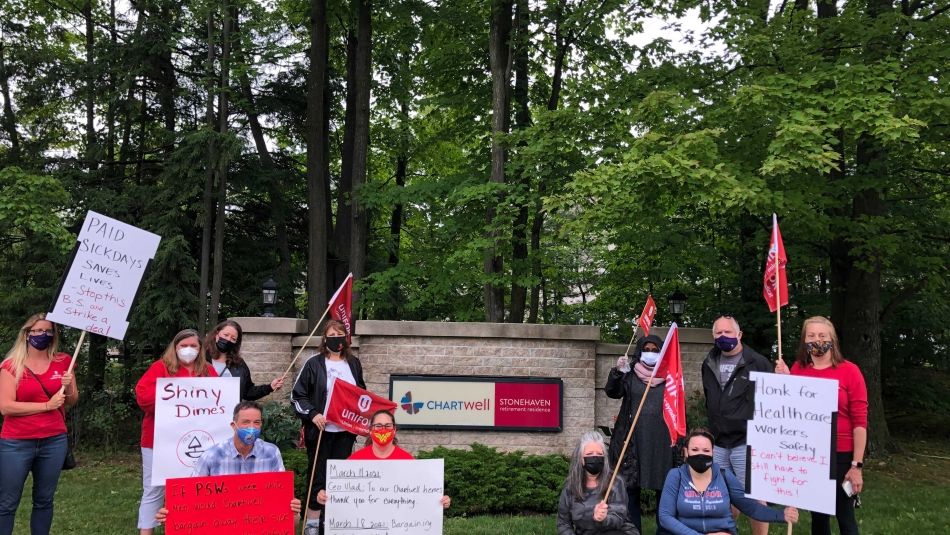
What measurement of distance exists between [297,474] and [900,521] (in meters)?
6.47

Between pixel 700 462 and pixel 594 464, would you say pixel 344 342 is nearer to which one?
pixel 594 464

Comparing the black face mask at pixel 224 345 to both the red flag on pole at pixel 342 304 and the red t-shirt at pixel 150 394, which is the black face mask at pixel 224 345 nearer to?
the red t-shirt at pixel 150 394

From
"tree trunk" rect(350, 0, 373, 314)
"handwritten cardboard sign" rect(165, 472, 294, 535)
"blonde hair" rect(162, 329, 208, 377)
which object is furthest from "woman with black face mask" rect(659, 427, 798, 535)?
"tree trunk" rect(350, 0, 373, 314)

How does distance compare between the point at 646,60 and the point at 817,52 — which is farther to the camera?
the point at 646,60

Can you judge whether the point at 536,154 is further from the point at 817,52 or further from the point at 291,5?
the point at 291,5

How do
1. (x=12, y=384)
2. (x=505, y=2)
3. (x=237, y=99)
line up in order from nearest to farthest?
(x=12, y=384) → (x=505, y=2) → (x=237, y=99)

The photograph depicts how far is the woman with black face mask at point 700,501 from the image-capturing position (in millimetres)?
4402

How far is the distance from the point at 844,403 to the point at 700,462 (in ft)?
3.66

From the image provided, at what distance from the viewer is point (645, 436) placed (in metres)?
5.52

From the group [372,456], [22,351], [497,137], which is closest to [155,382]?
[22,351]

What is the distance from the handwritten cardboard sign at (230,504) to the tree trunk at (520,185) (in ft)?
25.4

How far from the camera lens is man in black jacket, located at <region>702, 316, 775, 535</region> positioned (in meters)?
5.15

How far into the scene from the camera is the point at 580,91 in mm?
11984

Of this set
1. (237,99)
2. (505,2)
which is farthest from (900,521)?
(237,99)
